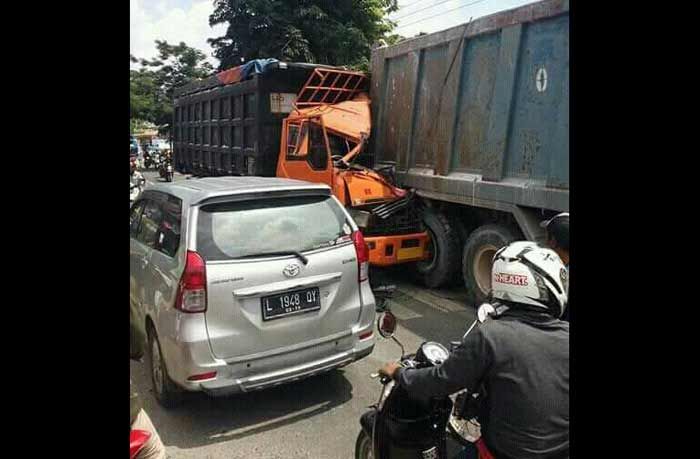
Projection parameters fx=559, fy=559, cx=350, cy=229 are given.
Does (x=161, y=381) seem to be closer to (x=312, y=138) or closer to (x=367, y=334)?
(x=367, y=334)

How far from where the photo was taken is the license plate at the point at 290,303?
355cm

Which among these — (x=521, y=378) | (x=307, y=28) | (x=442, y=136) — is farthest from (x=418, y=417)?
(x=307, y=28)

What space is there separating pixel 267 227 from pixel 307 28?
17256mm

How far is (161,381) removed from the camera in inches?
151

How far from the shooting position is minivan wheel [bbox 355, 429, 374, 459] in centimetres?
268

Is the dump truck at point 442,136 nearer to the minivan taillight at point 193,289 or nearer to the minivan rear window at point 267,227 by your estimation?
the minivan rear window at point 267,227

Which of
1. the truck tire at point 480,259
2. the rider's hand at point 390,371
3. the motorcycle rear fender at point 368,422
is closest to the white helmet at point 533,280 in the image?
the rider's hand at point 390,371

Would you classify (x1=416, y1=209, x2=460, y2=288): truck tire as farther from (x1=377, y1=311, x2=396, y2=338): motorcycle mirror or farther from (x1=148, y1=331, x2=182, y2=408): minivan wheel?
(x1=377, y1=311, x2=396, y2=338): motorcycle mirror

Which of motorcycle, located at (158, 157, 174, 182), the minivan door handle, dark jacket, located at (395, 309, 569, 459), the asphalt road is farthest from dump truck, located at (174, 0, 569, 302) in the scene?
motorcycle, located at (158, 157, 174, 182)

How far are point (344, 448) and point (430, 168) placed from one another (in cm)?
A: 434

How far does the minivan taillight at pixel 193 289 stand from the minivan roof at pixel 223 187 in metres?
0.49
